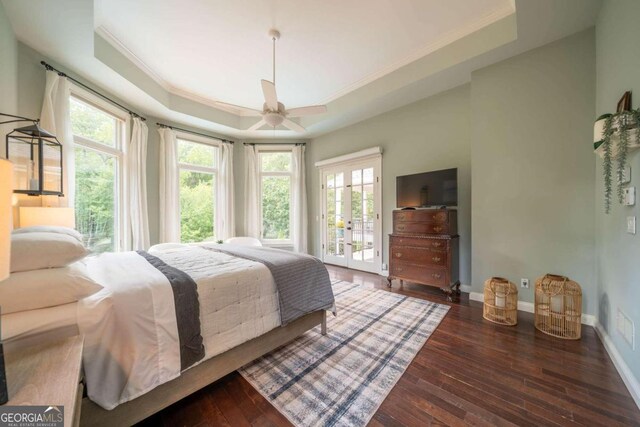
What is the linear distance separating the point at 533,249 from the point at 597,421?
1727mm

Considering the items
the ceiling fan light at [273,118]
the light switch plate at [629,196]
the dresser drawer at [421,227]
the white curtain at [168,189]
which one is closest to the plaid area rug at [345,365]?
the dresser drawer at [421,227]

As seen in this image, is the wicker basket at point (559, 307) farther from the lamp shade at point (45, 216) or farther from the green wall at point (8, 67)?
the green wall at point (8, 67)

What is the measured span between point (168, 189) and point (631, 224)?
217 inches

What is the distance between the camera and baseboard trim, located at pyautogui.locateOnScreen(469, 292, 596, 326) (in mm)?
2332

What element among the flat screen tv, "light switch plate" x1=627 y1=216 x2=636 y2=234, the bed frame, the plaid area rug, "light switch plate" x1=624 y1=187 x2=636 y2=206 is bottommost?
the plaid area rug

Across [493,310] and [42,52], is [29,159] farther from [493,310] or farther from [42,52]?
[493,310]

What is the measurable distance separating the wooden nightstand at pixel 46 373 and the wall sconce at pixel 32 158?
1898mm

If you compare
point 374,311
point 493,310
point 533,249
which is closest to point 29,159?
point 374,311

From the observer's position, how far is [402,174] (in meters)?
4.02

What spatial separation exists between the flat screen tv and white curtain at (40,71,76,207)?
4.24 metres

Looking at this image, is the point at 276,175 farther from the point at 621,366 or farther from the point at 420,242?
the point at 621,366

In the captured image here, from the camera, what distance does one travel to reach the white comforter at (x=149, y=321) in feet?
3.65

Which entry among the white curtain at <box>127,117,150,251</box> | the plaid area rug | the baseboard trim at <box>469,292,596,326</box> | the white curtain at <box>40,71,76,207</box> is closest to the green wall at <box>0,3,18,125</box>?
the white curtain at <box>40,71,76,207</box>

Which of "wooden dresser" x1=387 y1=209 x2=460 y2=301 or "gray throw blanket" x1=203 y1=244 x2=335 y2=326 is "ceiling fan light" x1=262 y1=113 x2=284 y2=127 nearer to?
"gray throw blanket" x1=203 y1=244 x2=335 y2=326
